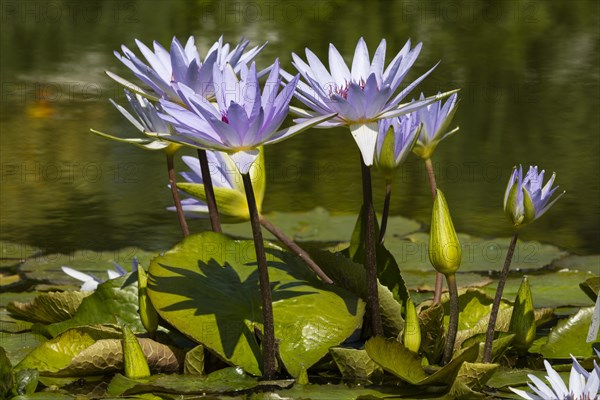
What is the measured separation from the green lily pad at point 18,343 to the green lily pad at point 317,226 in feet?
3.69

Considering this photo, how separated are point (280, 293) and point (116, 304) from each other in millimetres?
382

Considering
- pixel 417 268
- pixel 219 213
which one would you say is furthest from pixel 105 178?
pixel 219 213

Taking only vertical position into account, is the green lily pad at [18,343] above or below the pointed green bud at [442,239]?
below

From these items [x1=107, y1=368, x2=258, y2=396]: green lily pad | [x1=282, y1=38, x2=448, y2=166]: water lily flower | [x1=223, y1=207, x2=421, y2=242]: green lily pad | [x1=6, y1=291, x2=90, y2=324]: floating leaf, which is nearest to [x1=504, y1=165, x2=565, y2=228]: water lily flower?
[x1=282, y1=38, x2=448, y2=166]: water lily flower

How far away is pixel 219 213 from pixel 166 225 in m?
1.52

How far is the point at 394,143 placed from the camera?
1.94m

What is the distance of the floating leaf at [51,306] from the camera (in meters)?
2.27

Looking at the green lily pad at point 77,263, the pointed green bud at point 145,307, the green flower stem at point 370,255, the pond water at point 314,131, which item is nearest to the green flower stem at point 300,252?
the green flower stem at point 370,255

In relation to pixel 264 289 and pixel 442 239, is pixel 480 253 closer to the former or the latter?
pixel 442 239

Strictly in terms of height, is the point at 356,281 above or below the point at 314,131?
above

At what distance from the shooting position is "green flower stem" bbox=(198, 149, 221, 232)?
1.98 metres

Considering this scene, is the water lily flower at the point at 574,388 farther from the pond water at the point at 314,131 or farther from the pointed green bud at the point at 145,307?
the pond water at the point at 314,131

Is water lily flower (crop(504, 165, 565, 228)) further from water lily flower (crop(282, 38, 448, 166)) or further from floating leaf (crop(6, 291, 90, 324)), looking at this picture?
floating leaf (crop(6, 291, 90, 324))

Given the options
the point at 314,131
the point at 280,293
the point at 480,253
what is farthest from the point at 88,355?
the point at 314,131
